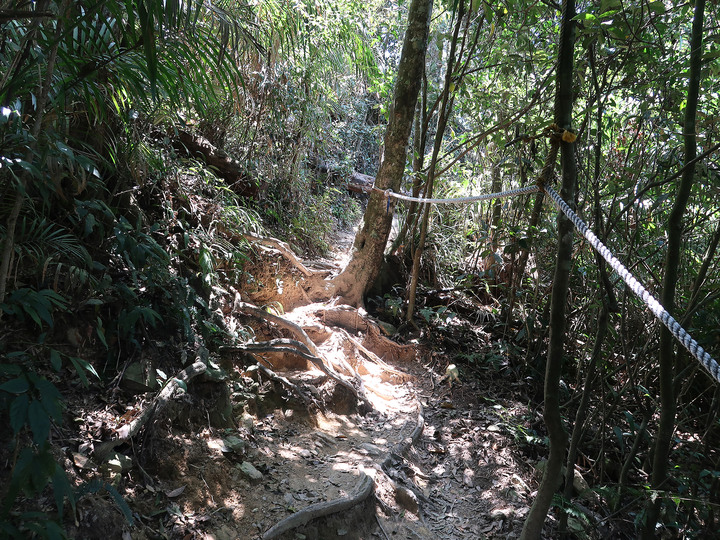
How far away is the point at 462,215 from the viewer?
600cm

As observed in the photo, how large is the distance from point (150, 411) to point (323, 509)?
3.27ft

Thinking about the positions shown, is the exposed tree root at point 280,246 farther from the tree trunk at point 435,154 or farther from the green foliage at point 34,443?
the green foliage at point 34,443

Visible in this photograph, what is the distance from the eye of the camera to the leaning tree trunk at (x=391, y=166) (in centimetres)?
476

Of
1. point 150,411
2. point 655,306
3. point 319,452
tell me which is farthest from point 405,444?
point 655,306

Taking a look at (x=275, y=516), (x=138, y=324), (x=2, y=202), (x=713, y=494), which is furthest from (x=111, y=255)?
(x=713, y=494)

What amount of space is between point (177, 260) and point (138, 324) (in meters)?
0.73

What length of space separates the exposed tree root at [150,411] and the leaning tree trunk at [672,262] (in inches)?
92.9

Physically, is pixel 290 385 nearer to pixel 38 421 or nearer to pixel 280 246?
pixel 280 246

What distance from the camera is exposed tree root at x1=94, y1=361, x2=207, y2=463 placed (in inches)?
79.0

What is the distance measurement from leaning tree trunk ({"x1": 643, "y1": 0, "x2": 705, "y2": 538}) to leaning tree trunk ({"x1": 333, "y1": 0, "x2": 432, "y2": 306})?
2.99m

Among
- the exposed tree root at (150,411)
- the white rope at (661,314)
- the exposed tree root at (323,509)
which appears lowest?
the exposed tree root at (323,509)

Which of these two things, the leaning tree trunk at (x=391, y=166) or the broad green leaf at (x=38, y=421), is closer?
the broad green leaf at (x=38, y=421)

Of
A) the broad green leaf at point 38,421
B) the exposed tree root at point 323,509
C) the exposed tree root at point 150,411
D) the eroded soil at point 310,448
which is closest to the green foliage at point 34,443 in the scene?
the broad green leaf at point 38,421

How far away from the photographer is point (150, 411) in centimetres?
226
